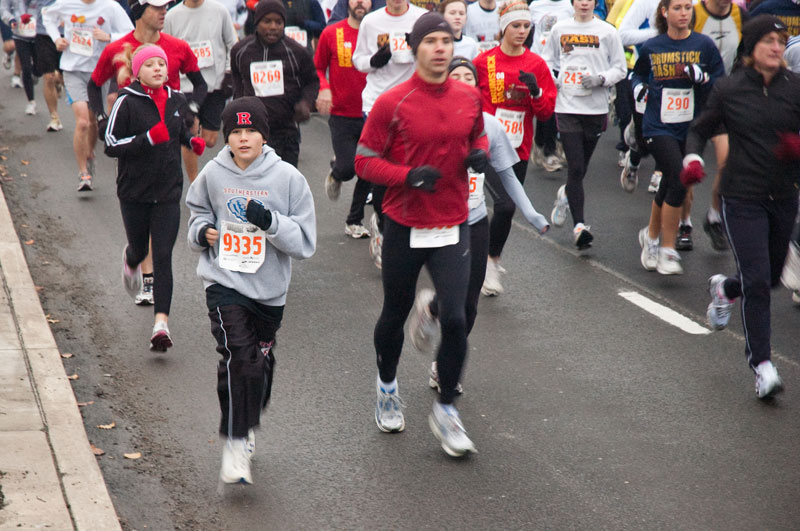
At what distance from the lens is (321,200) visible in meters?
11.2

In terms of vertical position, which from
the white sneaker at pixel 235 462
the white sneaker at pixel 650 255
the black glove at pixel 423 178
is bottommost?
the white sneaker at pixel 650 255

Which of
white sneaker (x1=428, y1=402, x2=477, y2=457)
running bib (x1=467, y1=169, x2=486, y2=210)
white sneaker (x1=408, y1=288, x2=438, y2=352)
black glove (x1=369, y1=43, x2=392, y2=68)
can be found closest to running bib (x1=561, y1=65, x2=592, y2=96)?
black glove (x1=369, y1=43, x2=392, y2=68)

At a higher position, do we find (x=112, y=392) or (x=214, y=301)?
(x=214, y=301)

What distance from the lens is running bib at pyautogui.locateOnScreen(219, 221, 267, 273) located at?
5145 mm

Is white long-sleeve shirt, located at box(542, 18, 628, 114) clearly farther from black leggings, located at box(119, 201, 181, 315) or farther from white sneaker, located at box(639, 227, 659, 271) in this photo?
black leggings, located at box(119, 201, 181, 315)

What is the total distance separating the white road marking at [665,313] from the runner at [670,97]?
0.68 m

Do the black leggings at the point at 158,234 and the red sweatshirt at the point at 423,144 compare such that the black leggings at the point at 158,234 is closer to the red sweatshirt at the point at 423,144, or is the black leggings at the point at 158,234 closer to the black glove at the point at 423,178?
the red sweatshirt at the point at 423,144

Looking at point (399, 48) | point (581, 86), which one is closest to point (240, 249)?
point (399, 48)

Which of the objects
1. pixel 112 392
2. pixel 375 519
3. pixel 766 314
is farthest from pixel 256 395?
pixel 766 314

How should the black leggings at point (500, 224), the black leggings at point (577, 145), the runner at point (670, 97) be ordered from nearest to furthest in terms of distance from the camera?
the black leggings at point (500, 224), the runner at point (670, 97), the black leggings at point (577, 145)

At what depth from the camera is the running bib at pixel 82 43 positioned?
11.2 metres

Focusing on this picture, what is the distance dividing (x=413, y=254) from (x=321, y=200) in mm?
5865

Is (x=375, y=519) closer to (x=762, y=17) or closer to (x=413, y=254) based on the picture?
(x=413, y=254)

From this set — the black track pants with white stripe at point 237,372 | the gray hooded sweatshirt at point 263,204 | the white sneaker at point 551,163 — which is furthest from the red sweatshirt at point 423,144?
the white sneaker at point 551,163
